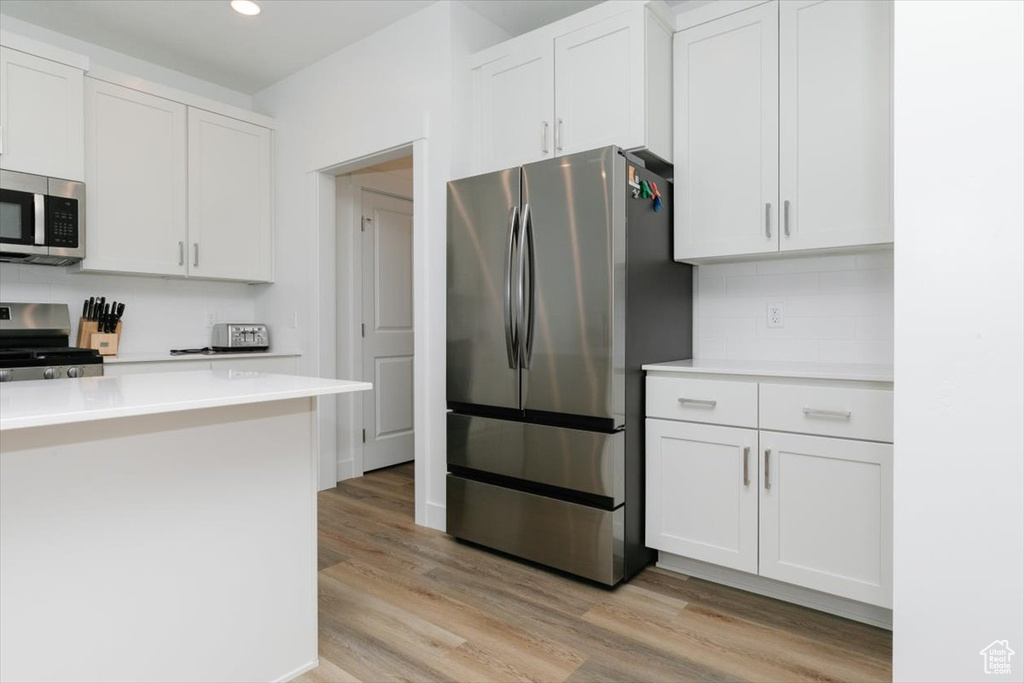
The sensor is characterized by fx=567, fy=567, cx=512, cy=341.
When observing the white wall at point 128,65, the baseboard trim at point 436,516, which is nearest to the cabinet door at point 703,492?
the baseboard trim at point 436,516

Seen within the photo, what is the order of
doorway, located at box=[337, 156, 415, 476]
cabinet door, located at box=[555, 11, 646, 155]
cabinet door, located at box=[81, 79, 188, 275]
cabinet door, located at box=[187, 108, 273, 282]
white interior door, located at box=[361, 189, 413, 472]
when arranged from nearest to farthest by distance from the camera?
cabinet door, located at box=[555, 11, 646, 155], cabinet door, located at box=[81, 79, 188, 275], cabinet door, located at box=[187, 108, 273, 282], doorway, located at box=[337, 156, 415, 476], white interior door, located at box=[361, 189, 413, 472]

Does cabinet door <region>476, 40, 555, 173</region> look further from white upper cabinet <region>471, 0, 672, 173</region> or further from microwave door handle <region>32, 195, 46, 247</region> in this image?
microwave door handle <region>32, 195, 46, 247</region>

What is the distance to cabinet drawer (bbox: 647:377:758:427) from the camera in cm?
224

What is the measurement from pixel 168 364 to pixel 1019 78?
3916 millimetres

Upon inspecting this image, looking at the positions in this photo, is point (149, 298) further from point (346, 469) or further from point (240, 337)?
point (346, 469)

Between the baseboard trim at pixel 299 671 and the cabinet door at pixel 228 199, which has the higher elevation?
the cabinet door at pixel 228 199

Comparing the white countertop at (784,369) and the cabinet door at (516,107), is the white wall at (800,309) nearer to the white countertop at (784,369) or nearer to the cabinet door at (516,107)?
the white countertop at (784,369)

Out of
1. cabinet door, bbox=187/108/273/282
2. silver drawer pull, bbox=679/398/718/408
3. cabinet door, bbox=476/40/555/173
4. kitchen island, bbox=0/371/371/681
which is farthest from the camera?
cabinet door, bbox=187/108/273/282

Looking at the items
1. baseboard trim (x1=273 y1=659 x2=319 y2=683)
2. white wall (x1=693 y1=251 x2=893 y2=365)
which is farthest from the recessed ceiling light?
baseboard trim (x1=273 y1=659 x2=319 y2=683)

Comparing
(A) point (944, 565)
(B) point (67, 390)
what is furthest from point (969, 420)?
(B) point (67, 390)

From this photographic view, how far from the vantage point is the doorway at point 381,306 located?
416 centimetres

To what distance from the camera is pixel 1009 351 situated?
1343mm

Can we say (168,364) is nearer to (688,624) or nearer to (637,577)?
(637,577)

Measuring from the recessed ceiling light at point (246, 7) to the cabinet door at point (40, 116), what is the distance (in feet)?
3.16
